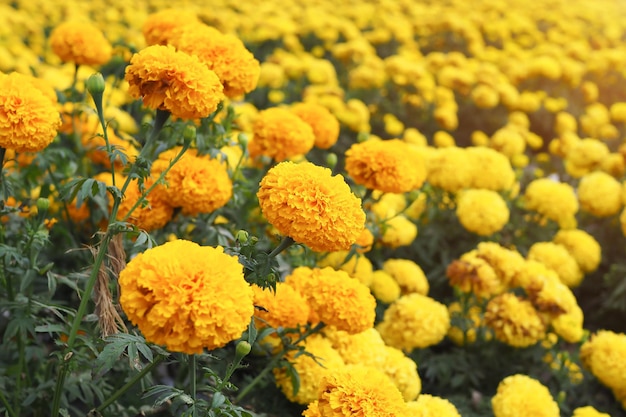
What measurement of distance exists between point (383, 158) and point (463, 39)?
18.3 feet

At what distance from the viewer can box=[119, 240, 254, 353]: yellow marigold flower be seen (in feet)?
4.30

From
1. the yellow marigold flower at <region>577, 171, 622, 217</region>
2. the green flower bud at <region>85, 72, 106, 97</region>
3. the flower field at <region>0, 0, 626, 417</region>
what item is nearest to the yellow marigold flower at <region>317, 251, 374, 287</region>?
the flower field at <region>0, 0, 626, 417</region>

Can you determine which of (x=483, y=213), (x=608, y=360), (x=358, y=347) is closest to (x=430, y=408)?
(x=358, y=347)

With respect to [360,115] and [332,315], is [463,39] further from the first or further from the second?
[332,315]

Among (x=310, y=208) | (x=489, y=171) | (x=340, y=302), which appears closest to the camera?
(x=310, y=208)

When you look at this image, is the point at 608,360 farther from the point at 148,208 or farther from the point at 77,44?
the point at 77,44

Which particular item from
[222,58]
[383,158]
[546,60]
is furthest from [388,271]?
[546,60]

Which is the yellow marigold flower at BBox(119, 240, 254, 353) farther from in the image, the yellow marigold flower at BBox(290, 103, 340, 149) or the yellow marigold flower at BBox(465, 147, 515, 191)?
the yellow marigold flower at BBox(465, 147, 515, 191)

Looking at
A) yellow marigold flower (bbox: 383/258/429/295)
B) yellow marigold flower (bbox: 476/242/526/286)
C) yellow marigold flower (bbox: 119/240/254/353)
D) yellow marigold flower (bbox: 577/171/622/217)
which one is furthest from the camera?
yellow marigold flower (bbox: 577/171/622/217)

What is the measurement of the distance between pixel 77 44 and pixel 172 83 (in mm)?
1269

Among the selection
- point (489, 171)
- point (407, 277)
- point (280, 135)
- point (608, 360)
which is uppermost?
point (280, 135)

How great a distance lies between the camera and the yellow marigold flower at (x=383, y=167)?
241 cm

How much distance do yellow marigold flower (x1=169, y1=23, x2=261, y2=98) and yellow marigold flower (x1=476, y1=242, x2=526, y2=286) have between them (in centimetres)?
155

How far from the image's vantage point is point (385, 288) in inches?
124
